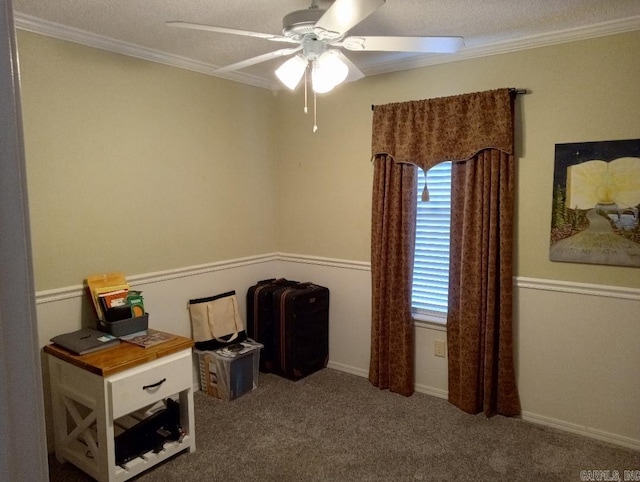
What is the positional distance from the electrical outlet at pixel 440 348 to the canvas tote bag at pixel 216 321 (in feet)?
4.91

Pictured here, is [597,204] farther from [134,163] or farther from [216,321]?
[134,163]

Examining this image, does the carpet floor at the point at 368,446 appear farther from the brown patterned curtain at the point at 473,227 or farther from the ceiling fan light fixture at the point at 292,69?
the ceiling fan light fixture at the point at 292,69

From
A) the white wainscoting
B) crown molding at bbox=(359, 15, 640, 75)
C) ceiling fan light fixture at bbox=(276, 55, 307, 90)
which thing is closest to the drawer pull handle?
the white wainscoting

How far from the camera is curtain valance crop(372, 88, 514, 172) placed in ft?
9.29

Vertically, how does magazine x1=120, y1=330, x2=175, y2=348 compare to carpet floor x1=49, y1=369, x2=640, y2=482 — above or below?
above

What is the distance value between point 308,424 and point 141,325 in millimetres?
1244

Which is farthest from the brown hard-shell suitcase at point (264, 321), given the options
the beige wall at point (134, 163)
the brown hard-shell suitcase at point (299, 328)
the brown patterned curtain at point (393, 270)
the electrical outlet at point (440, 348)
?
the electrical outlet at point (440, 348)

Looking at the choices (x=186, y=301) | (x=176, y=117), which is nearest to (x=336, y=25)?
(x=176, y=117)

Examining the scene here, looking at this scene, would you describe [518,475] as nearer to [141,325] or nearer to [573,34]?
[141,325]

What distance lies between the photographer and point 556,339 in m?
2.82

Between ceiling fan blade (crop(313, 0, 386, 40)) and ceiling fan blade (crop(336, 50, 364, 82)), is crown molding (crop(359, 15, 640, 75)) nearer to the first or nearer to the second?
ceiling fan blade (crop(336, 50, 364, 82))

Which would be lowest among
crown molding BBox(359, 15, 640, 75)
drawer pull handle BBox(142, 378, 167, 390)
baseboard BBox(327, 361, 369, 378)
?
baseboard BBox(327, 361, 369, 378)

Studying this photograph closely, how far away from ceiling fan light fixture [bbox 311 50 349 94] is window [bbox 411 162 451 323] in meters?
1.21

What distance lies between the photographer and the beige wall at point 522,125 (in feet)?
8.43
